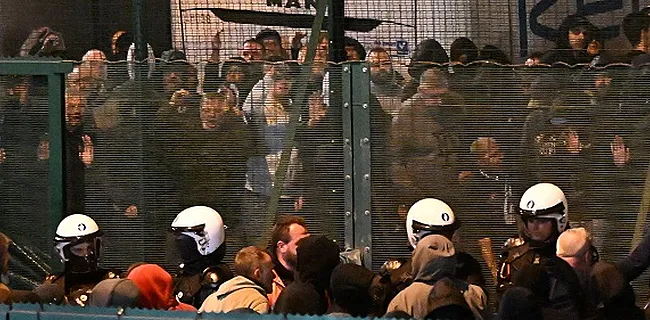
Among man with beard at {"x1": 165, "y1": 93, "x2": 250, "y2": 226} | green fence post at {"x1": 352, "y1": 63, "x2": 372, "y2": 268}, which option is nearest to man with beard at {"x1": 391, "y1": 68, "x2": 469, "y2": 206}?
green fence post at {"x1": 352, "y1": 63, "x2": 372, "y2": 268}

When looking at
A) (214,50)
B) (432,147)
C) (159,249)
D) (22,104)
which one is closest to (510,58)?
(432,147)

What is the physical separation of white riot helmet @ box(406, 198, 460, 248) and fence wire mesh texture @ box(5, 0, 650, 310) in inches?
11.7

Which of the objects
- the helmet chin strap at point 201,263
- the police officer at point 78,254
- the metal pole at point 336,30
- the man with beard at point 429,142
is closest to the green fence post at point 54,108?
the police officer at point 78,254

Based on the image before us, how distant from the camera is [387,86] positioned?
9.41m

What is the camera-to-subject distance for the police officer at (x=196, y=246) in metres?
9.13

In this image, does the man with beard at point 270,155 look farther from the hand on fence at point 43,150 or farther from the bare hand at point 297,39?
the hand on fence at point 43,150

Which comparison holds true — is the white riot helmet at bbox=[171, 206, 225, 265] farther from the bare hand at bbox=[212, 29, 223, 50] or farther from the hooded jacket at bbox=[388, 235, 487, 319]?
the hooded jacket at bbox=[388, 235, 487, 319]

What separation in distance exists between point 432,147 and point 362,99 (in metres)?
0.54

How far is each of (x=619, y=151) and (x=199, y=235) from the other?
2.65 metres

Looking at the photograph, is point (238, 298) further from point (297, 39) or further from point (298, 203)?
point (297, 39)

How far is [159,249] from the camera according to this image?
32.0 feet

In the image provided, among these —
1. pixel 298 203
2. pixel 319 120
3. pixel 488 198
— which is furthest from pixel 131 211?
pixel 488 198

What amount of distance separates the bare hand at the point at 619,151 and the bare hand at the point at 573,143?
0.65 feet

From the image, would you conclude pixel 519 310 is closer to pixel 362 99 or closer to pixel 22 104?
pixel 362 99
